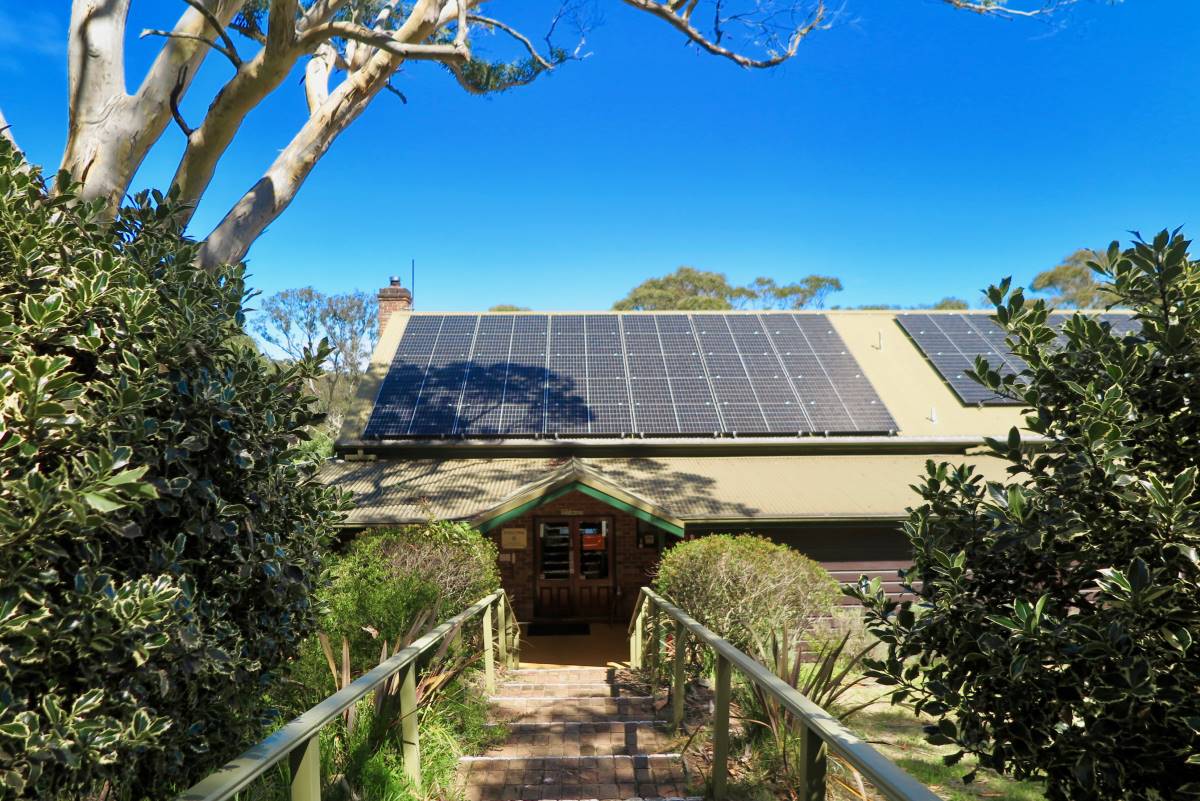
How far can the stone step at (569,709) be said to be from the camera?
6.54 meters

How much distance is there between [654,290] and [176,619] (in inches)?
2019

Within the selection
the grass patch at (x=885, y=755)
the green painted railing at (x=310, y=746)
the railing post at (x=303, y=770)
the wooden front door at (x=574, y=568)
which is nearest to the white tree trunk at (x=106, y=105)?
the green painted railing at (x=310, y=746)

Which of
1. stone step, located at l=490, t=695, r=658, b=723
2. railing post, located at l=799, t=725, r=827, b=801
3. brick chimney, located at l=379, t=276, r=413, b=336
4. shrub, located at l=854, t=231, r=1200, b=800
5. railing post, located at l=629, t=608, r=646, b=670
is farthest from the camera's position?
brick chimney, located at l=379, t=276, r=413, b=336

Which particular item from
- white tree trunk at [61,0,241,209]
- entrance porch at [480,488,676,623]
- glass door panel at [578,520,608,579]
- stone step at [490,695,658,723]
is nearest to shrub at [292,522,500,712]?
stone step at [490,695,658,723]

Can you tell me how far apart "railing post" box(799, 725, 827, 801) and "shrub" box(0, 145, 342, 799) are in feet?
7.35

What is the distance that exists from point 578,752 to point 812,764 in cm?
315

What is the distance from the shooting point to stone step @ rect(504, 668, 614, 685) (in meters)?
8.67

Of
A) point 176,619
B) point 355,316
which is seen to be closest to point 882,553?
point 176,619

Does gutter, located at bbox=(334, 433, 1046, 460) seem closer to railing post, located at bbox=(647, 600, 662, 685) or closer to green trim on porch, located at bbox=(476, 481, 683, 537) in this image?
green trim on porch, located at bbox=(476, 481, 683, 537)

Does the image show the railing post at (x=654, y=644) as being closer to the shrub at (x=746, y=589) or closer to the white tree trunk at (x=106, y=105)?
the shrub at (x=746, y=589)

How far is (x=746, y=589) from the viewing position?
7.73 meters

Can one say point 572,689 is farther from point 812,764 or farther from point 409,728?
point 812,764

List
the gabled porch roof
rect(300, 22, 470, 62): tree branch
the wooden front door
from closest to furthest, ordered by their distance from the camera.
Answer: rect(300, 22, 470, 62): tree branch < the gabled porch roof < the wooden front door

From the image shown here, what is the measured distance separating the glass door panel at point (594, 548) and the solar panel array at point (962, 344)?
26.3 feet
